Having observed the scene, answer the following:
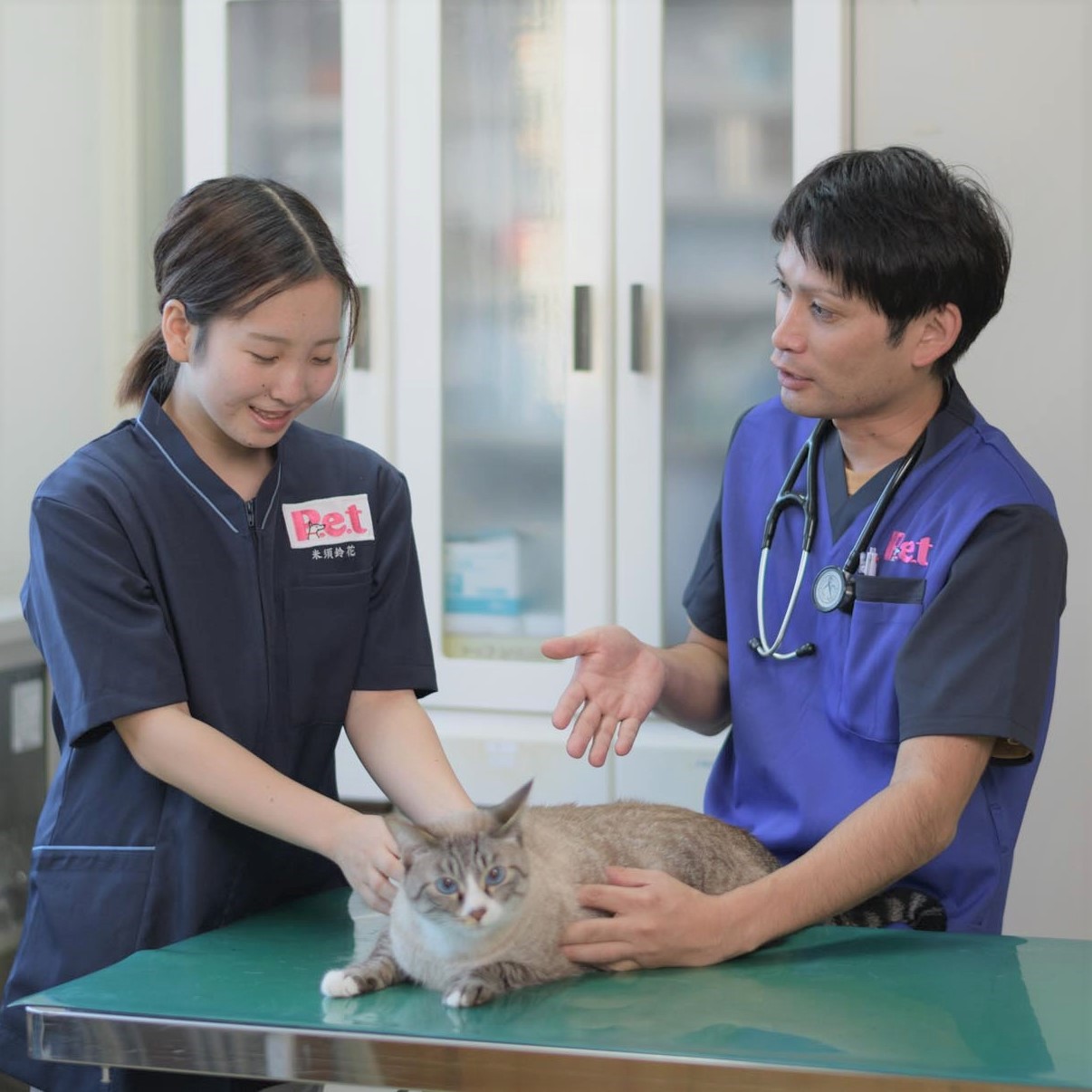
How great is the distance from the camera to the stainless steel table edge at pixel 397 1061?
0.99 meters

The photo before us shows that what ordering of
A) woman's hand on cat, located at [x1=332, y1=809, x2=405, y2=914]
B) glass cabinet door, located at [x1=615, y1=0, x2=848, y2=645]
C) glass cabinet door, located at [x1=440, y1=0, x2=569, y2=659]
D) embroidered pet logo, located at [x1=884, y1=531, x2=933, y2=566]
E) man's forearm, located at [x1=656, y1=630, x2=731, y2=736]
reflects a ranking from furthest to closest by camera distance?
glass cabinet door, located at [x1=440, y1=0, x2=569, y2=659]
glass cabinet door, located at [x1=615, y1=0, x2=848, y2=645]
man's forearm, located at [x1=656, y1=630, x2=731, y2=736]
embroidered pet logo, located at [x1=884, y1=531, x2=933, y2=566]
woman's hand on cat, located at [x1=332, y1=809, x2=405, y2=914]

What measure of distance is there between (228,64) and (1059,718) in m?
1.90

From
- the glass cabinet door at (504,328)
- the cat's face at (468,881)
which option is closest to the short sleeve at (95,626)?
the cat's face at (468,881)

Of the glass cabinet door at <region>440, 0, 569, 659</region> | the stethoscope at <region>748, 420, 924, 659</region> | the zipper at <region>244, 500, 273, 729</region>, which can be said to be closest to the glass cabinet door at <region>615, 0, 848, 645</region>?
the glass cabinet door at <region>440, 0, 569, 659</region>

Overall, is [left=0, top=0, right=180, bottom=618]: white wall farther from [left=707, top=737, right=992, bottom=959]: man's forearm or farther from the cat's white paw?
[left=707, top=737, right=992, bottom=959]: man's forearm

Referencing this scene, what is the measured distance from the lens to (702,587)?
1.79 m

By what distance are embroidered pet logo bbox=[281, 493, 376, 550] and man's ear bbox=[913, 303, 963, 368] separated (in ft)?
2.09

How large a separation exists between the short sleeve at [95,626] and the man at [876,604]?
409mm

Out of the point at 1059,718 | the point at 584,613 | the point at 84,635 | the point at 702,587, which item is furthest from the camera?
the point at 584,613

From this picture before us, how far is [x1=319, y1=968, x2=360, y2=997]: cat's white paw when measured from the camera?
1.15 m

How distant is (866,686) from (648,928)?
41cm

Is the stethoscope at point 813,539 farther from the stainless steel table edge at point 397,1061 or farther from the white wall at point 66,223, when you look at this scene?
the white wall at point 66,223

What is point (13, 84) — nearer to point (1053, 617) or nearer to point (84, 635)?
point (84, 635)

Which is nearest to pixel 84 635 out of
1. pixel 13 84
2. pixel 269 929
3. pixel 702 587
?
pixel 269 929
